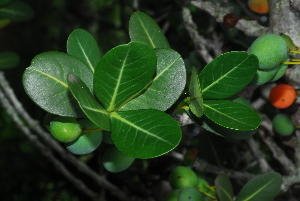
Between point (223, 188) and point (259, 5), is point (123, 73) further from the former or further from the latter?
point (259, 5)

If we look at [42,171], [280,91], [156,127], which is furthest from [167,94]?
[42,171]

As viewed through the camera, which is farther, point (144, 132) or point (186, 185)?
point (186, 185)

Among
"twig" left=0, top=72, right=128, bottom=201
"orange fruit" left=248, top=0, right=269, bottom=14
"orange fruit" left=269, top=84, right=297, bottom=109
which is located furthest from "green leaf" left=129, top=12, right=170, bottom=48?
"twig" left=0, top=72, right=128, bottom=201

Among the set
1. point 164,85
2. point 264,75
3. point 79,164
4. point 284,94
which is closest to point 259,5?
point 284,94

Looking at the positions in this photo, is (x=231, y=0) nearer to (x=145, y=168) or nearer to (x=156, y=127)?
(x=145, y=168)

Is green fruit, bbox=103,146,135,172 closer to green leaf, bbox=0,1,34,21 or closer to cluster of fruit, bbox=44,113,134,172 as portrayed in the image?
cluster of fruit, bbox=44,113,134,172

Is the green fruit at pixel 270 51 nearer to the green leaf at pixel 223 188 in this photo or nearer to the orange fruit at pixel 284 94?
the orange fruit at pixel 284 94
